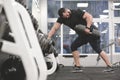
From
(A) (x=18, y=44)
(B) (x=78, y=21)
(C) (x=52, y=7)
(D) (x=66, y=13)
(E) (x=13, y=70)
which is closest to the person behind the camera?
(A) (x=18, y=44)

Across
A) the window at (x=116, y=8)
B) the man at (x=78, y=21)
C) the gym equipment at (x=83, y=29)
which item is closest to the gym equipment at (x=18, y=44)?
the gym equipment at (x=83, y=29)

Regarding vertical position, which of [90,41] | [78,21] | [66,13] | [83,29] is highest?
[66,13]

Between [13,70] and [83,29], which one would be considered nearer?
[13,70]

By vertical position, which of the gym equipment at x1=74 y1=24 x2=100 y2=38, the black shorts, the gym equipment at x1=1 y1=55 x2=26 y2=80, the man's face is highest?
the man's face

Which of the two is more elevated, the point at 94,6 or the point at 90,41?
Result: the point at 94,6

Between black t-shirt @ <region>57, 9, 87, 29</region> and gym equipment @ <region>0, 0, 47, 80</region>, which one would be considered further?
black t-shirt @ <region>57, 9, 87, 29</region>

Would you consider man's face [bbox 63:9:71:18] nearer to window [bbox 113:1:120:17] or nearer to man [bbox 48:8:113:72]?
man [bbox 48:8:113:72]

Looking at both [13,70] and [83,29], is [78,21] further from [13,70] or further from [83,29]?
[13,70]

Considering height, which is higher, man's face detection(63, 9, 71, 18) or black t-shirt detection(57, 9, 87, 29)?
man's face detection(63, 9, 71, 18)

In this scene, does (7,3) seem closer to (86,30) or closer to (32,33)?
(32,33)

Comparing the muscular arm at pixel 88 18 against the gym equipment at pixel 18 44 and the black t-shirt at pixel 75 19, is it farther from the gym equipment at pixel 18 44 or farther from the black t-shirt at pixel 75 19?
the gym equipment at pixel 18 44

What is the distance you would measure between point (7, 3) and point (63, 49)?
985cm

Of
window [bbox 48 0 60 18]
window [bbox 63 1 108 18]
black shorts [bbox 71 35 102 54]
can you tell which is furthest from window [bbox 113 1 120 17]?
black shorts [bbox 71 35 102 54]

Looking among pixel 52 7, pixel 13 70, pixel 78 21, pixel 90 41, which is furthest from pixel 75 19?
pixel 52 7
